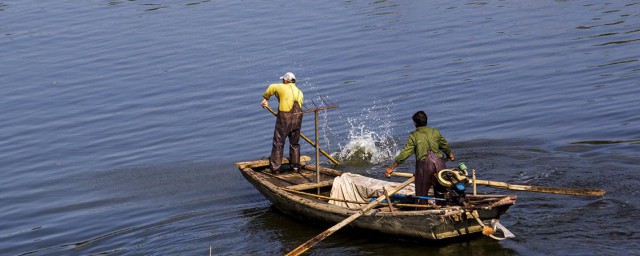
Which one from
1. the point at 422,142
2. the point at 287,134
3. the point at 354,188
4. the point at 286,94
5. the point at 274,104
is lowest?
the point at 354,188

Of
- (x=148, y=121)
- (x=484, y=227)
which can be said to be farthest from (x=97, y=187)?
(x=484, y=227)

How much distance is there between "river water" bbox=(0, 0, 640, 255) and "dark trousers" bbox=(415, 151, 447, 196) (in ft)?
2.88

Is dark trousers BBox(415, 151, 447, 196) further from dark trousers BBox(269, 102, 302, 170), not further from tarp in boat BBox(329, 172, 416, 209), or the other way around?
dark trousers BBox(269, 102, 302, 170)

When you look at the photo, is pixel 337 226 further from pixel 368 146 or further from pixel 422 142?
pixel 368 146

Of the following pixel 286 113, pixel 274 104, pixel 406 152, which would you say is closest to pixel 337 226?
pixel 406 152

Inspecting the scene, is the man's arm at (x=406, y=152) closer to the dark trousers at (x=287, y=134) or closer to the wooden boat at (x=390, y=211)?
the wooden boat at (x=390, y=211)

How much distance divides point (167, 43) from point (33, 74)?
4625mm

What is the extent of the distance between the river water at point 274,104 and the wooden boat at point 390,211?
370 mm

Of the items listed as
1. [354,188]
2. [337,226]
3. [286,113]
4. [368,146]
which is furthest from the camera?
[368,146]

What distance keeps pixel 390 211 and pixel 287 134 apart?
12.0 ft

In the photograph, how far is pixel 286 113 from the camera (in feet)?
Result: 54.0

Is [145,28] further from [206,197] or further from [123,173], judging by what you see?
[206,197]

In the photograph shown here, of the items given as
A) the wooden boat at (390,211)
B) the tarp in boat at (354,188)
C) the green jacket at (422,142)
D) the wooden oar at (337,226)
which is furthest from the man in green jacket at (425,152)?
the tarp in boat at (354,188)

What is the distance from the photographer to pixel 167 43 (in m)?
31.2
